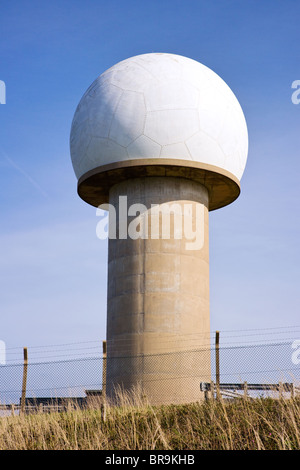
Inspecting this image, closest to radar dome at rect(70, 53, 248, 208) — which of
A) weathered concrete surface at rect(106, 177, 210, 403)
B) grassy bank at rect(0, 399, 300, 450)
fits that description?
weathered concrete surface at rect(106, 177, 210, 403)

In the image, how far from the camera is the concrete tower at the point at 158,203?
19703 millimetres

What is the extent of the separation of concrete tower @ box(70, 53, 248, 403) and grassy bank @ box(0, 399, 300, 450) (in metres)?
4.94

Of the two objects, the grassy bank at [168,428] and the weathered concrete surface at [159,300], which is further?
the weathered concrete surface at [159,300]

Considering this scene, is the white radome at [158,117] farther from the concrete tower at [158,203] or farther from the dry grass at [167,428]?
the dry grass at [167,428]

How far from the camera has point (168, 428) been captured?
494 inches

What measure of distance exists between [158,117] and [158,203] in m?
2.87

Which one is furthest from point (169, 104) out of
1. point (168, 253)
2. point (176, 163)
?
point (168, 253)

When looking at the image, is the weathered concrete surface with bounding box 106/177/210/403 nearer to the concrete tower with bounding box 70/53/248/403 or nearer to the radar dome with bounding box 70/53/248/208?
the concrete tower with bounding box 70/53/248/403

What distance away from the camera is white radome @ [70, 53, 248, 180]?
20.0 m

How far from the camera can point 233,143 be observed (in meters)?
21.5

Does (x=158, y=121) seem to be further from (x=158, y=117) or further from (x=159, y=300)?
(x=159, y=300)

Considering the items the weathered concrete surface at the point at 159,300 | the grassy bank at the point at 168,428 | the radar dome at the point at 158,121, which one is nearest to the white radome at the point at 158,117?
the radar dome at the point at 158,121

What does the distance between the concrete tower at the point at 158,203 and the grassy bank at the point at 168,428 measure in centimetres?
494

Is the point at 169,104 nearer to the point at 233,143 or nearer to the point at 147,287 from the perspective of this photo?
the point at 233,143
